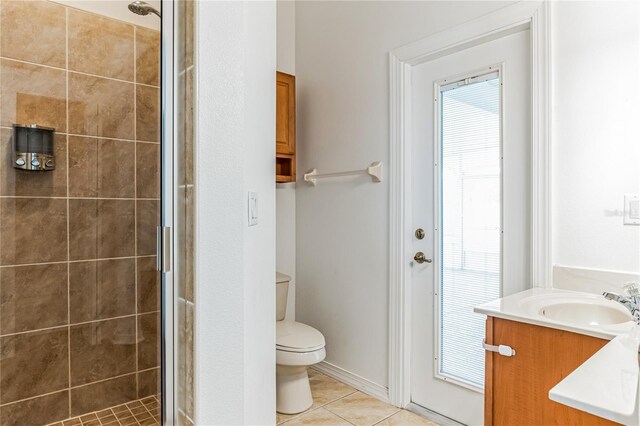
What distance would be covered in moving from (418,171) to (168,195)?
1503 millimetres

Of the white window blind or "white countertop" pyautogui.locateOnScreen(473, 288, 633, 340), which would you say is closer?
"white countertop" pyautogui.locateOnScreen(473, 288, 633, 340)

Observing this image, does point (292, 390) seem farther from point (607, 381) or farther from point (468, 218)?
point (607, 381)

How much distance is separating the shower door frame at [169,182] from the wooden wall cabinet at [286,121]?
5.04 feet

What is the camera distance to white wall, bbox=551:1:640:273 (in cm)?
157

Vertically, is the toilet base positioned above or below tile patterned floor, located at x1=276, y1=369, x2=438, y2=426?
above

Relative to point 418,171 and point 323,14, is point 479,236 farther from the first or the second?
point 323,14

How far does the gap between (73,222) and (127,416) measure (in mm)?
828

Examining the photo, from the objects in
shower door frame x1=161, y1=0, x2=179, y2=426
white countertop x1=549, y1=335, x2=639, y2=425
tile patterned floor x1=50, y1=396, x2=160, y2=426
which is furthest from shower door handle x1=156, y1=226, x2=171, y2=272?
white countertop x1=549, y1=335, x2=639, y2=425

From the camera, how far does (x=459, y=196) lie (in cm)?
214

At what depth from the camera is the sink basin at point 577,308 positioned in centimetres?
146

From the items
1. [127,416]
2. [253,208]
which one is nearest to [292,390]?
[127,416]

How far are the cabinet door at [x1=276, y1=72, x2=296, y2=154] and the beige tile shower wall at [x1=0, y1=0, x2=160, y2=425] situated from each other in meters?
1.07

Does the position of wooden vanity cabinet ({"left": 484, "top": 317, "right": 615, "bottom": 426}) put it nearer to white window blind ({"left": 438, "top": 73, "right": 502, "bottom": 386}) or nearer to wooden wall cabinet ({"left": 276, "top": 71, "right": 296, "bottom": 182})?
white window blind ({"left": 438, "top": 73, "right": 502, "bottom": 386})

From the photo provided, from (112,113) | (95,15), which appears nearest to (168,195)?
(112,113)
